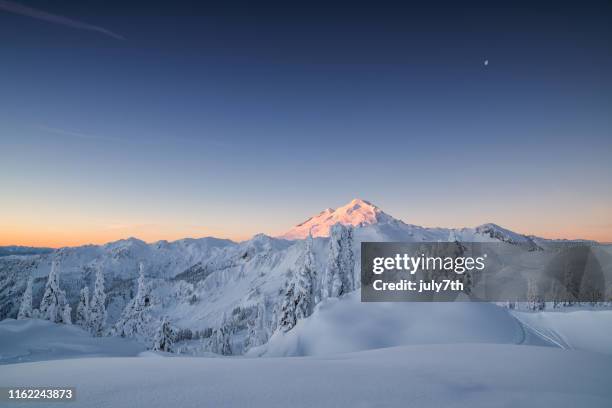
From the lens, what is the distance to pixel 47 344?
2156 centimetres

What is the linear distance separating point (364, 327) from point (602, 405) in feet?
62.4

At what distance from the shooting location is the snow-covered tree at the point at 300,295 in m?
34.0

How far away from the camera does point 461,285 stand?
1342 inches

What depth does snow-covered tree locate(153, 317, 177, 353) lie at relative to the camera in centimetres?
3244

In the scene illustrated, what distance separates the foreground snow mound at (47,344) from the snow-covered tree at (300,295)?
14650 mm

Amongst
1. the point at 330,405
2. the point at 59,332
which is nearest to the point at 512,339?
the point at 330,405

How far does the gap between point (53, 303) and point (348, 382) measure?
55.7 metres

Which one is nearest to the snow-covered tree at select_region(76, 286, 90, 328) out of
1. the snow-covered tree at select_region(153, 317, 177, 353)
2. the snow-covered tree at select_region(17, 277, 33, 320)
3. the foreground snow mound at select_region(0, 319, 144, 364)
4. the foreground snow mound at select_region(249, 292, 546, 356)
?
the snow-covered tree at select_region(17, 277, 33, 320)

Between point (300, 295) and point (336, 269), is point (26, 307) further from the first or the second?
point (336, 269)

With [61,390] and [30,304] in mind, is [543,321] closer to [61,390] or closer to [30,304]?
[61,390]

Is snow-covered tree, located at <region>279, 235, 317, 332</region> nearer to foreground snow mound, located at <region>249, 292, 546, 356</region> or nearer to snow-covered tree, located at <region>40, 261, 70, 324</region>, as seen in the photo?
foreground snow mound, located at <region>249, 292, 546, 356</region>

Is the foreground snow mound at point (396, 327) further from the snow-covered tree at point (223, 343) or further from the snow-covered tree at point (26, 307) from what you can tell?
the snow-covered tree at point (26, 307)

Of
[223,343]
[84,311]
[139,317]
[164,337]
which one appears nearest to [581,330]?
[164,337]

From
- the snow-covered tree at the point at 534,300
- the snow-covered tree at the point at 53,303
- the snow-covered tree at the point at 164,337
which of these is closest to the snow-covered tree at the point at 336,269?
the snow-covered tree at the point at 164,337
